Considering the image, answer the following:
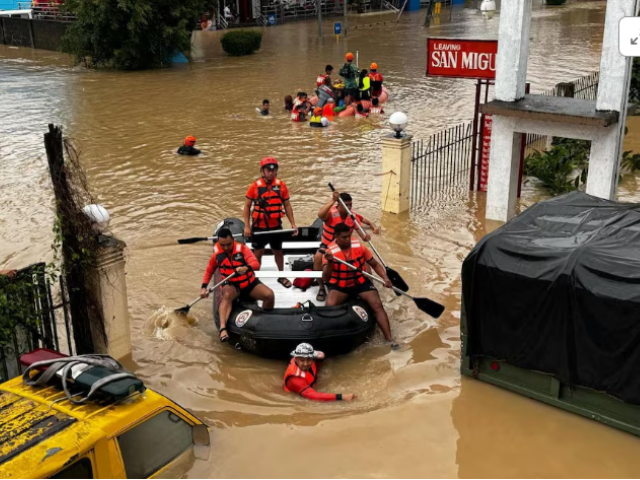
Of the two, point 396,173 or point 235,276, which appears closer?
point 235,276

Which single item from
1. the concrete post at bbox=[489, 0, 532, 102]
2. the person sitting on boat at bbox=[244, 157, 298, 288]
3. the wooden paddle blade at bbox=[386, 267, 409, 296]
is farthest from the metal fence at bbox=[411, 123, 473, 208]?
the person sitting on boat at bbox=[244, 157, 298, 288]

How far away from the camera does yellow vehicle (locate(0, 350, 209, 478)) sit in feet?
15.9

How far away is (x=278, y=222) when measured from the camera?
10.6 m

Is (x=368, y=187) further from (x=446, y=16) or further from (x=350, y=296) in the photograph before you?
(x=446, y=16)

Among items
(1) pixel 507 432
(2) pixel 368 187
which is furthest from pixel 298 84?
(1) pixel 507 432

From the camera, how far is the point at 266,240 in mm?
10477

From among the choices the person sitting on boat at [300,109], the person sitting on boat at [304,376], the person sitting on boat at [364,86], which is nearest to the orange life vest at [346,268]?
the person sitting on boat at [304,376]

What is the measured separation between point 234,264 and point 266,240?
160 cm

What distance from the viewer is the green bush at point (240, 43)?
34438mm

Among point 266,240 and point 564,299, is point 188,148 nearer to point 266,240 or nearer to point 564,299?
point 266,240

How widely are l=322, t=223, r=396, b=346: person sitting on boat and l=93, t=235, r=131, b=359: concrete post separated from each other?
2.44m

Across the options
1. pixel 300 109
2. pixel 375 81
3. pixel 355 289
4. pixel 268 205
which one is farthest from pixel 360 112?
pixel 355 289

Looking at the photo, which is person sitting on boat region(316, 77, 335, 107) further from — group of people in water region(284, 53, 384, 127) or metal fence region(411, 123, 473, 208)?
metal fence region(411, 123, 473, 208)

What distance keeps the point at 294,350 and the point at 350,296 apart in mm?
1211
